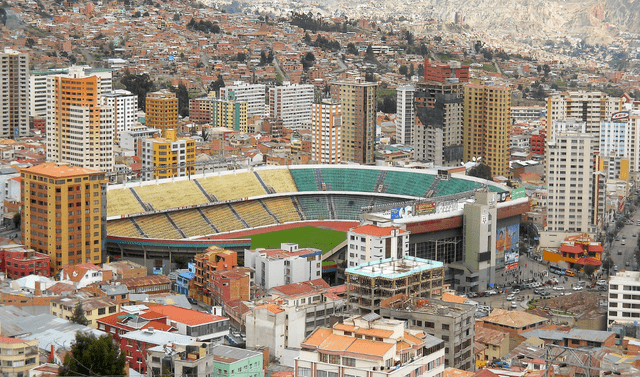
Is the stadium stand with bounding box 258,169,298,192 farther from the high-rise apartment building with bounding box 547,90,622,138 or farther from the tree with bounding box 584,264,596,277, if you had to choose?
the high-rise apartment building with bounding box 547,90,622,138

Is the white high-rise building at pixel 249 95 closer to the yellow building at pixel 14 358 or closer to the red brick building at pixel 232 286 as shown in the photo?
the red brick building at pixel 232 286

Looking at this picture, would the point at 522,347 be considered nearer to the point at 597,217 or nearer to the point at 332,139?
the point at 597,217

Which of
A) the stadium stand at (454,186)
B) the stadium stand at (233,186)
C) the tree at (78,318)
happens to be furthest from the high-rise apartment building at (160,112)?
the tree at (78,318)

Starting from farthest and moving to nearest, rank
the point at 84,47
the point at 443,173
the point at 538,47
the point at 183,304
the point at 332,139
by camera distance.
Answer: the point at 538,47, the point at 84,47, the point at 332,139, the point at 443,173, the point at 183,304

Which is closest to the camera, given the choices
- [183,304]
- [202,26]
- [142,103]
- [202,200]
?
[183,304]

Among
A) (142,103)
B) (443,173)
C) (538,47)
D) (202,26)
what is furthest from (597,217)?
(538,47)

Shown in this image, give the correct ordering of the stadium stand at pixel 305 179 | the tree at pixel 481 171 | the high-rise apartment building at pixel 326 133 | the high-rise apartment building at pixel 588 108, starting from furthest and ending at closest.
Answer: the high-rise apartment building at pixel 588 108, the tree at pixel 481 171, the high-rise apartment building at pixel 326 133, the stadium stand at pixel 305 179

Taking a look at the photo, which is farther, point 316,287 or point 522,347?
point 316,287
